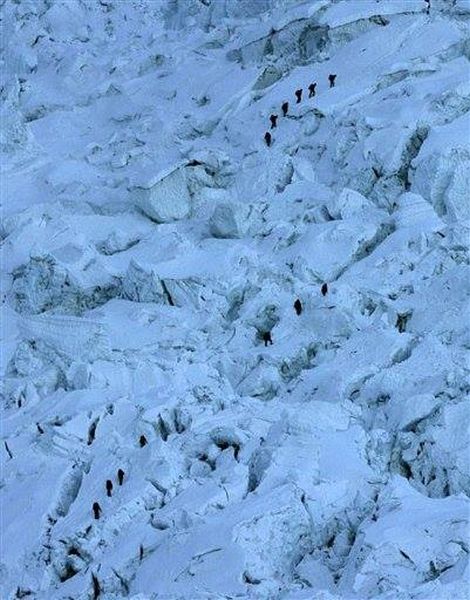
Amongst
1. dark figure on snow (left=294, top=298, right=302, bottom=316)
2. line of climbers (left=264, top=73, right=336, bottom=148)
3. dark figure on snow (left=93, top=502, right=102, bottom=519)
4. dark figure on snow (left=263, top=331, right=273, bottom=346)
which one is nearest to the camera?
dark figure on snow (left=93, top=502, right=102, bottom=519)

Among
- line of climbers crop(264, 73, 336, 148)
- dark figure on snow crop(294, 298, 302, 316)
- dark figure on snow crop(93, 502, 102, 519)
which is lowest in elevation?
dark figure on snow crop(294, 298, 302, 316)

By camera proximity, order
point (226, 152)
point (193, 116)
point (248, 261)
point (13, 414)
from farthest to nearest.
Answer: point (193, 116) → point (226, 152) → point (248, 261) → point (13, 414)

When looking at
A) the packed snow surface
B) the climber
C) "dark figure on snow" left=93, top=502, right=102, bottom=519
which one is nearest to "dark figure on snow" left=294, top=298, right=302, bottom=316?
the packed snow surface

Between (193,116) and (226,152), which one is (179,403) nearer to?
(226,152)

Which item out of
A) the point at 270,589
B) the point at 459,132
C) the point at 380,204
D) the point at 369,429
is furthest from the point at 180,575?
the point at 459,132

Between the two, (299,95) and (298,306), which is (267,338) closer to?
(298,306)

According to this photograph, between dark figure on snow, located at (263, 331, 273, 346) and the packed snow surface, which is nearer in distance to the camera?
the packed snow surface

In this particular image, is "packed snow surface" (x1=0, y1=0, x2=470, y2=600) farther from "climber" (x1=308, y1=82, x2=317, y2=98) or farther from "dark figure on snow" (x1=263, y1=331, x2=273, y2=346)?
"climber" (x1=308, y1=82, x2=317, y2=98)

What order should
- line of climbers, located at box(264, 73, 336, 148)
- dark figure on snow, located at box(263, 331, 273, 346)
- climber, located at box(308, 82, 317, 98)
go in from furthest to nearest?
climber, located at box(308, 82, 317, 98) < line of climbers, located at box(264, 73, 336, 148) < dark figure on snow, located at box(263, 331, 273, 346)

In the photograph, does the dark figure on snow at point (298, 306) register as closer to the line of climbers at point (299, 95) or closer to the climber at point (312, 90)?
the line of climbers at point (299, 95)
